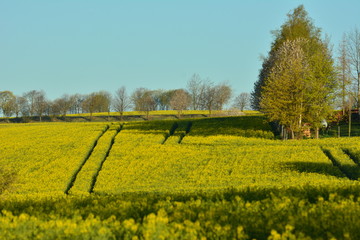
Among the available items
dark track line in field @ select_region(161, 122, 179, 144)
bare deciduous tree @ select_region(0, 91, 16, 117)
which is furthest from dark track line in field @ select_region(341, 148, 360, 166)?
bare deciduous tree @ select_region(0, 91, 16, 117)

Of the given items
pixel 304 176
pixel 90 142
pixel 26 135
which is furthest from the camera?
pixel 26 135

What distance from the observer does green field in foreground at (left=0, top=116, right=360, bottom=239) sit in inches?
391

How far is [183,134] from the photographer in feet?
206

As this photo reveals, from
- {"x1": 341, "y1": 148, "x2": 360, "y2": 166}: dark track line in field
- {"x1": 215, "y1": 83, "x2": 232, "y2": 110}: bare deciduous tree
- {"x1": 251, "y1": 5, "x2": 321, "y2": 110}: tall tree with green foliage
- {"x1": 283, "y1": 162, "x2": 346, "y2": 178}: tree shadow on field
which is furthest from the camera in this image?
{"x1": 215, "y1": 83, "x2": 232, "y2": 110}: bare deciduous tree

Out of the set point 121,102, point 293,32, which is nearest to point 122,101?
point 121,102

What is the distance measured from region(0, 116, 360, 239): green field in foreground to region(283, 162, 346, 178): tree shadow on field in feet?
0.28

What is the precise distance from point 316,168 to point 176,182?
484 inches

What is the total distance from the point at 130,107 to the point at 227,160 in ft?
311

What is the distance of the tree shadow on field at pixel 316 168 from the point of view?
39.9 metres

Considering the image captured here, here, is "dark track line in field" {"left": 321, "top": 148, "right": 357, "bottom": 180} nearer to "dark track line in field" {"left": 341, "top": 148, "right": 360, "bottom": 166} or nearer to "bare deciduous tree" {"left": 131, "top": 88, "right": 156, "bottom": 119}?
"dark track line in field" {"left": 341, "top": 148, "right": 360, "bottom": 166}

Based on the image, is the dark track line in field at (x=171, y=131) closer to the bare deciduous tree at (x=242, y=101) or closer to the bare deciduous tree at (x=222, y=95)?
the bare deciduous tree at (x=222, y=95)

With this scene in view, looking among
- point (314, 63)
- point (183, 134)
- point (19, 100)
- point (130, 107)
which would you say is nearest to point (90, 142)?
point (183, 134)

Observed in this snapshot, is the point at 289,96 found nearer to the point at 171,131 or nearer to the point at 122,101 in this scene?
the point at 171,131

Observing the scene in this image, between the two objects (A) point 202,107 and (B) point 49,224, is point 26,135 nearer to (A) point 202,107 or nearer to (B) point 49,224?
(B) point 49,224
